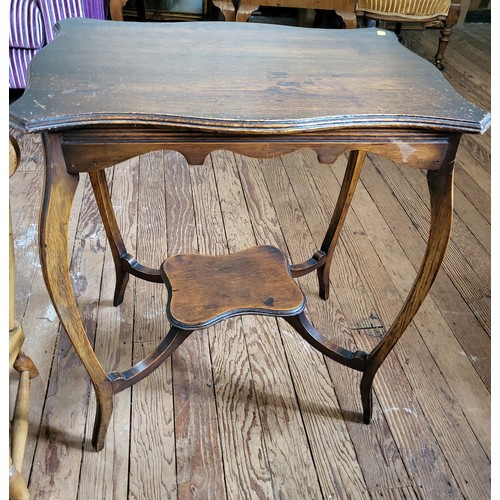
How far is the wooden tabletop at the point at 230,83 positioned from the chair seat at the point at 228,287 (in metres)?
0.45

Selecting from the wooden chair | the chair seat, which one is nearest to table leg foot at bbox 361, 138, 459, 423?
the chair seat

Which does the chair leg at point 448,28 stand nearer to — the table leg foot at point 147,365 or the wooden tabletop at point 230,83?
the wooden tabletop at point 230,83

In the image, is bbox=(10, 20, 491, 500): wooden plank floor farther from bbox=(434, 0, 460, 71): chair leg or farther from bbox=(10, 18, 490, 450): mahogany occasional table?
bbox=(434, 0, 460, 71): chair leg

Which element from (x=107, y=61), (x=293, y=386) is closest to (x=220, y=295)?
(x=293, y=386)

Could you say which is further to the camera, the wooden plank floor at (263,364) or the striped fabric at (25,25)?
the striped fabric at (25,25)

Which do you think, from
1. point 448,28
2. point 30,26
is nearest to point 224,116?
point 30,26

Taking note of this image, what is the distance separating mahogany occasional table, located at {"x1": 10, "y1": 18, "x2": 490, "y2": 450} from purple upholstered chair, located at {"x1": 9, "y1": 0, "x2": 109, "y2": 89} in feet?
3.53

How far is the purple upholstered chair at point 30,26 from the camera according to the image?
207cm

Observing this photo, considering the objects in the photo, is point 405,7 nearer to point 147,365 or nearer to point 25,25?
point 25,25

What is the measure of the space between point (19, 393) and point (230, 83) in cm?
76

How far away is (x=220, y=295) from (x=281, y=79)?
1.57ft

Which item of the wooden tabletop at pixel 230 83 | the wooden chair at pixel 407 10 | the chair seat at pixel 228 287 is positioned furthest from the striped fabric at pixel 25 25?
the wooden chair at pixel 407 10

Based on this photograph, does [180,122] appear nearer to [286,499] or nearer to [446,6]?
[286,499]

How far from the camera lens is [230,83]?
959 millimetres
